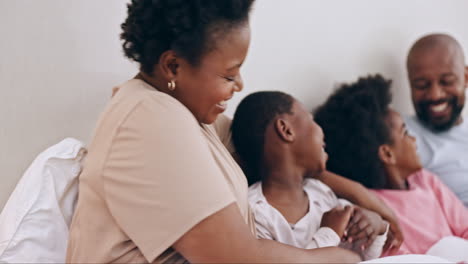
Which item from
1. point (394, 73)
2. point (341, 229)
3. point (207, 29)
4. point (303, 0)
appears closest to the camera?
point (207, 29)

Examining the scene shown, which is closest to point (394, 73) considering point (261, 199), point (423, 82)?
point (423, 82)

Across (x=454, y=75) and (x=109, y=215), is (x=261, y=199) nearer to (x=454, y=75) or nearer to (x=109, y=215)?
(x=109, y=215)

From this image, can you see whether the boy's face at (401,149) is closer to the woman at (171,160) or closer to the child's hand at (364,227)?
the child's hand at (364,227)

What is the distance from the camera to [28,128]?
1.42 meters

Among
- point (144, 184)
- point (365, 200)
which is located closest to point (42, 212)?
point (144, 184)

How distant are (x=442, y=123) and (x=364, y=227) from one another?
1115mm

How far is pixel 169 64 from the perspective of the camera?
1.09 m

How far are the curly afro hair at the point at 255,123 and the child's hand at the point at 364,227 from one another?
11.9 inches

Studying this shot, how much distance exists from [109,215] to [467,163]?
1.75 metres

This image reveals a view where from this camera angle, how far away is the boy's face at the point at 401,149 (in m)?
1.95

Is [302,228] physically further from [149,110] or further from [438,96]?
[438,96]

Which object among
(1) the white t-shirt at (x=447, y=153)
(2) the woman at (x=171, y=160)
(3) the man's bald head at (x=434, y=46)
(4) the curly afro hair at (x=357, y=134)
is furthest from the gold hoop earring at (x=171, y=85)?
(3) the man's bald head at (x=434, y=46)

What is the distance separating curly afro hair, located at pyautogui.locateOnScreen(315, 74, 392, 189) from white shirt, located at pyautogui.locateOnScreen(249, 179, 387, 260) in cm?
35

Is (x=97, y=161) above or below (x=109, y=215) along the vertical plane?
above
